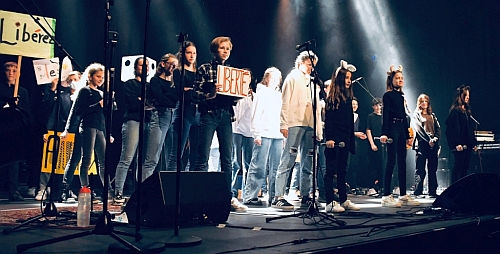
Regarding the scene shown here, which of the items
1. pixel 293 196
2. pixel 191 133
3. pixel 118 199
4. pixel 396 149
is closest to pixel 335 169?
pixel 396 149

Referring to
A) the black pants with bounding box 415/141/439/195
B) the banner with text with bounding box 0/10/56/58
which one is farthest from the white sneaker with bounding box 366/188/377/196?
the banner with text with bounding box 0/10/56/58

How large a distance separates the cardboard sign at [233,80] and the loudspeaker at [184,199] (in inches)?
41.6

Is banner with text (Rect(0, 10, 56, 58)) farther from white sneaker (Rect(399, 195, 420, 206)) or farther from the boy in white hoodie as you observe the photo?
white sneaker (Rect(399, 195, 420, 206))

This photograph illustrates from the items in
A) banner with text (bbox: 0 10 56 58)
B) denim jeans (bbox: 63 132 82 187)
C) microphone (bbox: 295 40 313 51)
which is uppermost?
banner with text (bbox: 0 10 56 58)

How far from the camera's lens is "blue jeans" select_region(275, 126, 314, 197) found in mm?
5672

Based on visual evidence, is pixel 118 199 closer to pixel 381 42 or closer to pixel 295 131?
pixel 295 131

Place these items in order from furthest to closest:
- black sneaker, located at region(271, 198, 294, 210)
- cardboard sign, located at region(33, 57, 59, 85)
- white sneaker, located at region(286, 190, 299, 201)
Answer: white sneaker, located at region(286, 190, 299, 201)
cardboard sign, located at region(33, 57, 59, 85)
black sneaker, located at region(271, 198, 294, 210)

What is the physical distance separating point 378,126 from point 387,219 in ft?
15.2

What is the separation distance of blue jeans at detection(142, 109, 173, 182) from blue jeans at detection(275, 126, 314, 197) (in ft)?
5.01

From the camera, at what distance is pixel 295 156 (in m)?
5.66

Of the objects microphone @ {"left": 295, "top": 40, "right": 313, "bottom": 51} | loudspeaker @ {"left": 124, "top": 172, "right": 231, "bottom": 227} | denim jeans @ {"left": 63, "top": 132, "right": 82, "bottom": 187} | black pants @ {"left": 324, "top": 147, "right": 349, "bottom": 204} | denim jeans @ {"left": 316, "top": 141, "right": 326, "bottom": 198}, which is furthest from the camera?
denim jeans @ {"left": 316, "top": 141, "right": 326, "bottom": 198}

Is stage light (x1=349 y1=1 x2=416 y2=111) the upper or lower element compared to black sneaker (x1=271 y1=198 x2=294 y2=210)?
upper

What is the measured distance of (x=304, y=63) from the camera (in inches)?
235

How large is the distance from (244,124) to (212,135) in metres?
1.54
